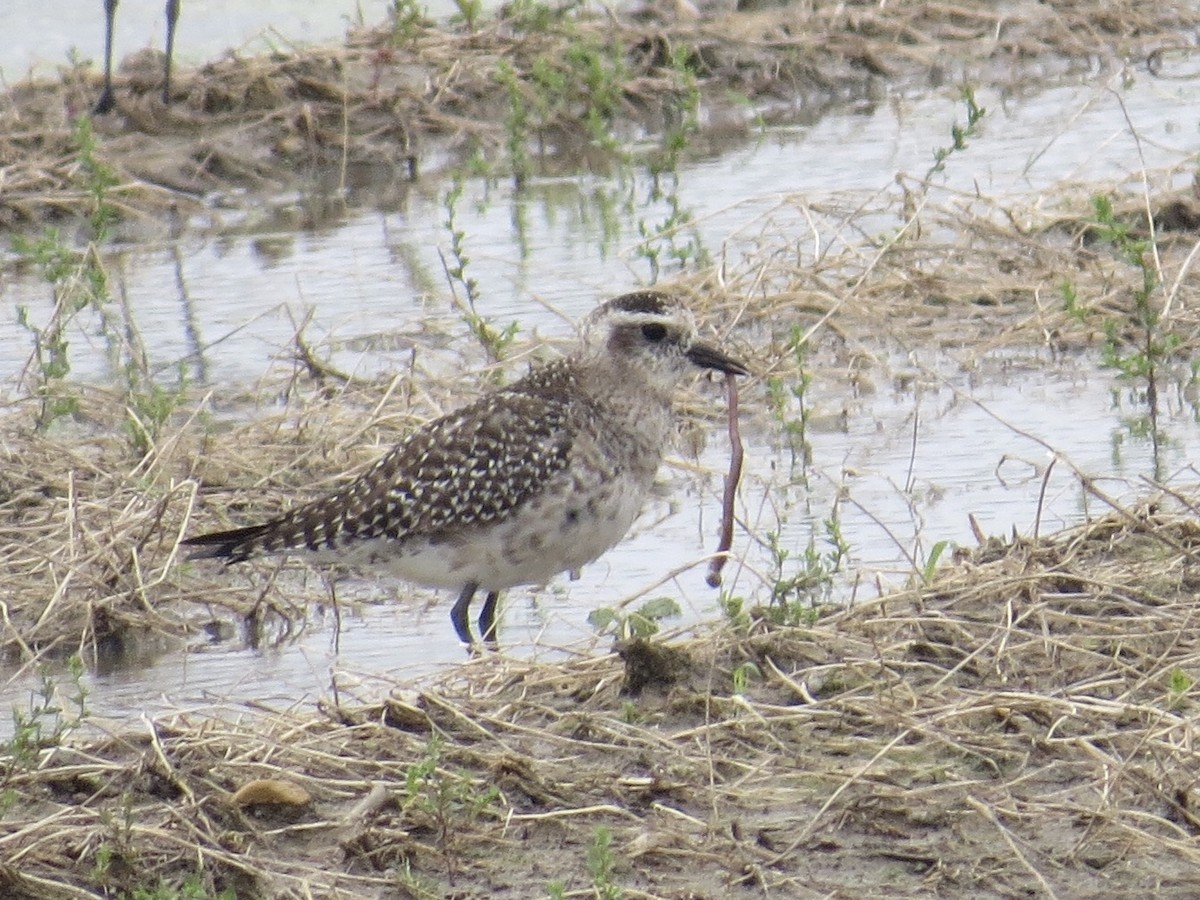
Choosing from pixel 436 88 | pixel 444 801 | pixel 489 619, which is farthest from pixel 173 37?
pixel 444 801

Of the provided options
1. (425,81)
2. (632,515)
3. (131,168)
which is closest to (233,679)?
(632,515)

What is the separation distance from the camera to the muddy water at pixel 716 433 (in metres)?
7.09

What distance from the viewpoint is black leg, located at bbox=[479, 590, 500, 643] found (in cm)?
704

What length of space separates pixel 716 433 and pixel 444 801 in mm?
4264

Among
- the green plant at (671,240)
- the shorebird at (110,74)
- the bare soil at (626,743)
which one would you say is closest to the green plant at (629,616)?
the bare soil at (626,743)

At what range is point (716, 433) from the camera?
9.01 metres

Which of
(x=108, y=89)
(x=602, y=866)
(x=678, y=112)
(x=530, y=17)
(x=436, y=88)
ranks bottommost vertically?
(x=602, y=866)

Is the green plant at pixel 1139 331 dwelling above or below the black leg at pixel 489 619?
above

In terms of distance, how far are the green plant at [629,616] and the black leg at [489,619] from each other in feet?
0.98

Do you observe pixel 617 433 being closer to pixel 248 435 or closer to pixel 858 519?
pixel 858 519

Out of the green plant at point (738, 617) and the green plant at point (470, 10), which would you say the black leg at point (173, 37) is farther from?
the green plant at point (738, 617)

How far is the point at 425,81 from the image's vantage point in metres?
14.4

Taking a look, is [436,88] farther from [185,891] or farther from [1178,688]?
[185,891]

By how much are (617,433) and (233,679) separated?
1410 mm
